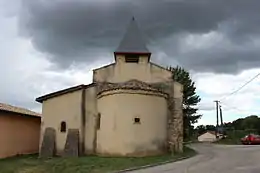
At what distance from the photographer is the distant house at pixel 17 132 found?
93.0 feet

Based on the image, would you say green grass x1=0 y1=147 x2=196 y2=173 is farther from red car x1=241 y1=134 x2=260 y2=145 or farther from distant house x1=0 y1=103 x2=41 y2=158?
red car x1=241 y1=134 x2=260 y2=145

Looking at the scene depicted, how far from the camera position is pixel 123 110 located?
26.4 m

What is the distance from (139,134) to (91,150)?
16.9ft

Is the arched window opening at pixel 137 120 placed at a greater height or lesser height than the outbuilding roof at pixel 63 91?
lesser

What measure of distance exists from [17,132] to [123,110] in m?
9.35

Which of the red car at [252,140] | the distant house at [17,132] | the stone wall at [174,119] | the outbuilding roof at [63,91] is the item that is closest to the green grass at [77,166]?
the distant house at [17,132]

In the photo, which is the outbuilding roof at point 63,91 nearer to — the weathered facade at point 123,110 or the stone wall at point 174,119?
the weathered facade at point 123,110

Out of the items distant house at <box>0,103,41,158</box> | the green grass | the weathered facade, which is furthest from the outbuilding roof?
the green grass

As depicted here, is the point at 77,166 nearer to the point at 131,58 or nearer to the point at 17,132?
the point at 17,132

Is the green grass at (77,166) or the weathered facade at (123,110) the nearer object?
the green grass at (77,166)

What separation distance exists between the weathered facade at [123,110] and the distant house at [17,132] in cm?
182

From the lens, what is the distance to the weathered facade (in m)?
26.3

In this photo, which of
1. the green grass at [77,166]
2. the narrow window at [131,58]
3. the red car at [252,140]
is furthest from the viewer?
the red car at [252,140]

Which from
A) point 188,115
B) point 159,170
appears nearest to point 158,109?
point 159,170
